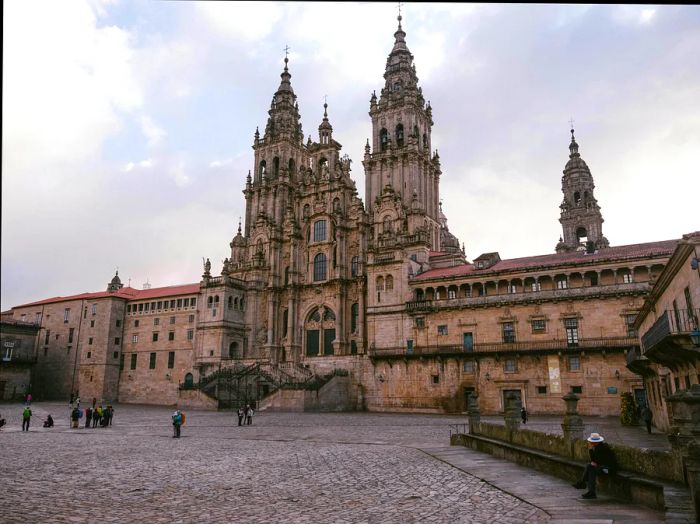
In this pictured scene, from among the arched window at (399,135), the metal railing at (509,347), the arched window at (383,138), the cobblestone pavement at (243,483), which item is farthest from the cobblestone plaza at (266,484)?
the arched window at (383,138)

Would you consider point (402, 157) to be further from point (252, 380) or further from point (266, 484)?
point (266, 484)

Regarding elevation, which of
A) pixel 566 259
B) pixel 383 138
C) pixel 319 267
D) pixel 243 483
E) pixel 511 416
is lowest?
pixel 243 483

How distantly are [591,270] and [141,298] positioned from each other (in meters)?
53.1

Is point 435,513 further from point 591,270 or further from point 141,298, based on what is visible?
point 141,298

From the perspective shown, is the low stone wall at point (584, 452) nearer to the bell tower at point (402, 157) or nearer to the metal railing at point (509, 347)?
the metal railing at point (509, 347)

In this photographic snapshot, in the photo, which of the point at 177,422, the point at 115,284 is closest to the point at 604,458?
the point at 177,422

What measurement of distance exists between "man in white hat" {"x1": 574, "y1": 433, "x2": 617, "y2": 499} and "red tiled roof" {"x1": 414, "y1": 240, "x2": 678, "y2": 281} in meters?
32.8

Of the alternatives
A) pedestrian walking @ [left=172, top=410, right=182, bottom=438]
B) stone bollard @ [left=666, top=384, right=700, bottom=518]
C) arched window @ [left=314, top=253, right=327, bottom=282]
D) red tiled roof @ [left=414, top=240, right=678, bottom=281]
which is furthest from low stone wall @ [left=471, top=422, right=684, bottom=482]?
arched window @ [left=314, top=253, right=327, bottom=282]

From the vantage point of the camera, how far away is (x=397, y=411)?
4831 cm

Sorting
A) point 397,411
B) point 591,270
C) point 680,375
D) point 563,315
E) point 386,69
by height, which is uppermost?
point 386,69

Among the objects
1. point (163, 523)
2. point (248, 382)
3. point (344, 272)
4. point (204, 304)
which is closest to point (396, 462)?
point (163, 523)

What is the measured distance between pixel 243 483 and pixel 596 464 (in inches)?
334

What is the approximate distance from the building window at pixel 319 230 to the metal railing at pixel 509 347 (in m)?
18.8

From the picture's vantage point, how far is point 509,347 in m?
43.8
